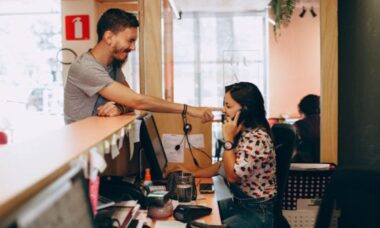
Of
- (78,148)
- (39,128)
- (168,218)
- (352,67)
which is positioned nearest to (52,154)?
(78,148)

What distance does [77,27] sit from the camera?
5164 millimetres

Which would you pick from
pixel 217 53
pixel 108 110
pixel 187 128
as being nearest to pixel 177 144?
pixel 187 128

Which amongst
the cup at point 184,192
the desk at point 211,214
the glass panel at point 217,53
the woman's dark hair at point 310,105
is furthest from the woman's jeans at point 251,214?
the glass panel at point 217,53

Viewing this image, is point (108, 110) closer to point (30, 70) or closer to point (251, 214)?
point (251, 214)

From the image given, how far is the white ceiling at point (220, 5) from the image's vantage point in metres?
6.21

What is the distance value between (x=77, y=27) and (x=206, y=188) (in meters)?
3.37

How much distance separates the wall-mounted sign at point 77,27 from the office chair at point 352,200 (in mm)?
4431

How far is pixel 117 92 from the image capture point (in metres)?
2.21

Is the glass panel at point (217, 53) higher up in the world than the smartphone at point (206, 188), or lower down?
higher up

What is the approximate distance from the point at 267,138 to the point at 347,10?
1005 mm

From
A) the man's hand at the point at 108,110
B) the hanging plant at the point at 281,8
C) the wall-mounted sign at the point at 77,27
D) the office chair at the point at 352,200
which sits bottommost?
the office chair at the point at 352,200

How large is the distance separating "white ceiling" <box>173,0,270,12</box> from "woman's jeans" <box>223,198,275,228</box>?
4.19 metres

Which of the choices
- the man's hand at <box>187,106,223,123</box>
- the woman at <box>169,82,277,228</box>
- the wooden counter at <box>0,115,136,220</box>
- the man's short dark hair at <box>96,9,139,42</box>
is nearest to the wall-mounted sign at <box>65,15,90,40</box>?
the man's short dark hair at <box>96,9,139,42</box>

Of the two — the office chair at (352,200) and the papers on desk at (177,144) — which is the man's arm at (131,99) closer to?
the papers on desk at (177,144)
